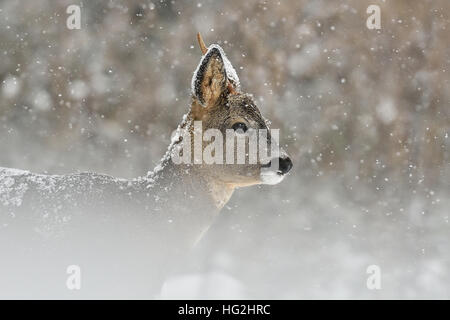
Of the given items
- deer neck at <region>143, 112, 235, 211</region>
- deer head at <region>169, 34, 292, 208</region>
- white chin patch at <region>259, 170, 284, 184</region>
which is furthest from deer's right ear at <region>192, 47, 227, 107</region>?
white chin patch at <region>259, 170, 284, 184</region>

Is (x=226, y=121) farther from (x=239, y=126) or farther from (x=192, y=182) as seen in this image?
(x=192, y=182)

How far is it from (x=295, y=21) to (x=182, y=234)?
505 centimetres

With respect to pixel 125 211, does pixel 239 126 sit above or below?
above

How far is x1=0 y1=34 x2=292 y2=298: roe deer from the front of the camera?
11.3 ft

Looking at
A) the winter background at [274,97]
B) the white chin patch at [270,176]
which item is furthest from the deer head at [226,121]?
the winter background at [274,97]

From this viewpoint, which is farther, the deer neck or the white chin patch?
the deer neck

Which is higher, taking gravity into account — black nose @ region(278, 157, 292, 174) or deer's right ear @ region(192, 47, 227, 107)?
deer's right ear @ region(192, 47, 227, 107)

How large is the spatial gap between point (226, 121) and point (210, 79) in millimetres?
268

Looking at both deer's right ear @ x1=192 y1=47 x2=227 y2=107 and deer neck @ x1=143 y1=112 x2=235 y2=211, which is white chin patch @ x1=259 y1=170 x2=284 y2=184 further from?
deer's right ear @ x1=192 y1=47 x2=227 y2=107

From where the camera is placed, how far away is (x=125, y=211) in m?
3.63

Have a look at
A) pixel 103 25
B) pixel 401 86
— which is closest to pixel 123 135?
pixel 103 25

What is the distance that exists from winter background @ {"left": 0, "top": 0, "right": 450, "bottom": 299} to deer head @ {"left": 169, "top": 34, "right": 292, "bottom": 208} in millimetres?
4041

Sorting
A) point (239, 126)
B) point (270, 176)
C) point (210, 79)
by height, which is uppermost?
point (210, 79)

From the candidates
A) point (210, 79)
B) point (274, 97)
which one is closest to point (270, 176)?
point (210, 79)
